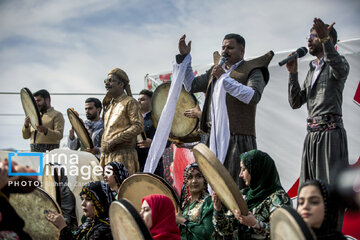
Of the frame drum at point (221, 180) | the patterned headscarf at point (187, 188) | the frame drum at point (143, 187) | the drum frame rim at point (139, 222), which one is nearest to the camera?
the drum frame rim at point (139, 222)

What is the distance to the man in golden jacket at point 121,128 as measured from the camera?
526 cm

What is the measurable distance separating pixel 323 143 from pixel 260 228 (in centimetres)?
104

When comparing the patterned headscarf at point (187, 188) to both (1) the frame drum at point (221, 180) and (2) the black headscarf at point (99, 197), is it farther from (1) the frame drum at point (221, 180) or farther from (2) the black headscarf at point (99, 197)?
(1) the frame drum at point (221, 180)

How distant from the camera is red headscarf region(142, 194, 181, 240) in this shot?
3053 millimetres

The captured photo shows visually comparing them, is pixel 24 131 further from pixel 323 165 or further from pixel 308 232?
pixel 308 232

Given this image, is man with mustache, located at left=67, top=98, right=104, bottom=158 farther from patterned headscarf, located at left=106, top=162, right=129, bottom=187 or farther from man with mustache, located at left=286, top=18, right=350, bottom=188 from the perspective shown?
man with mustache, located at left=286, top=18, right=350, bottom=188

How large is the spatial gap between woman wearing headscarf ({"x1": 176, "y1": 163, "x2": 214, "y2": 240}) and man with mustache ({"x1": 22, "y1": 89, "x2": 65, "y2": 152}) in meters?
3.47

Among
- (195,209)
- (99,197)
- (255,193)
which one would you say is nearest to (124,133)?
(99,197)

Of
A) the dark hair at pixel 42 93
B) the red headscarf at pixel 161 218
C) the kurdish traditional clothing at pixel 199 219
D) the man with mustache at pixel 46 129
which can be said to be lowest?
the kurdish traditional clothing at pixel 199 219

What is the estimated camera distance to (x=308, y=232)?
6.43 feet

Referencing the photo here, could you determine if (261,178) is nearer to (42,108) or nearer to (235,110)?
(235,110)

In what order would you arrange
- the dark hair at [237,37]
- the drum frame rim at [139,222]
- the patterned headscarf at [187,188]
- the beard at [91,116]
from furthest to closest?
1. the beard at [91,116]
2. the dark hair at [237,37]
3. the patterned headscarf at [187,188]
4. the drum frame rim at [139,222]

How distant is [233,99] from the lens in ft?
13.8

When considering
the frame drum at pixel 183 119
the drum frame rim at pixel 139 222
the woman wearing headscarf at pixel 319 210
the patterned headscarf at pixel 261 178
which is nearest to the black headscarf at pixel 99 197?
the patterned headscarf at pixel 261 178
